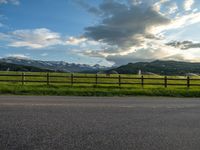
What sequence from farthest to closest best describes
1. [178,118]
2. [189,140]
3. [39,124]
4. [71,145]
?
[178,118] → [39,124] → [189,140] → [71,145]

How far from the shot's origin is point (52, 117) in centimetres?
848

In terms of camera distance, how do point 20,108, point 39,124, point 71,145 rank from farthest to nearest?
point 20,108, point 39,124, point 71,145

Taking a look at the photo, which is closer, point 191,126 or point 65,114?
point 191,126

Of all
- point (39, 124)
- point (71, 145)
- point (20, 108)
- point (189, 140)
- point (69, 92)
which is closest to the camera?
point (71, 145)

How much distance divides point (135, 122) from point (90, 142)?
2421 millimetres

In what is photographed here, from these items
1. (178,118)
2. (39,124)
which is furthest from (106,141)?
(178,118)

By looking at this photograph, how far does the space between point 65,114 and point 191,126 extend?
383 centimetres

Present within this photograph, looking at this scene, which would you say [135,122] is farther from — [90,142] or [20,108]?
[20,108]

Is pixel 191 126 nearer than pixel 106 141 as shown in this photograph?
No

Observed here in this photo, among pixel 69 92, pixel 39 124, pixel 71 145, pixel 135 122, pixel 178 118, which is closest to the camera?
pixel 71 145

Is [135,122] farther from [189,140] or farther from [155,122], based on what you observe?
[189,140]

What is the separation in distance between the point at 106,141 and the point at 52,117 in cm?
285

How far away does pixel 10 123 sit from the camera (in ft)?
24.7

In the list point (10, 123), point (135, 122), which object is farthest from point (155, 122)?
point (10, 123)
